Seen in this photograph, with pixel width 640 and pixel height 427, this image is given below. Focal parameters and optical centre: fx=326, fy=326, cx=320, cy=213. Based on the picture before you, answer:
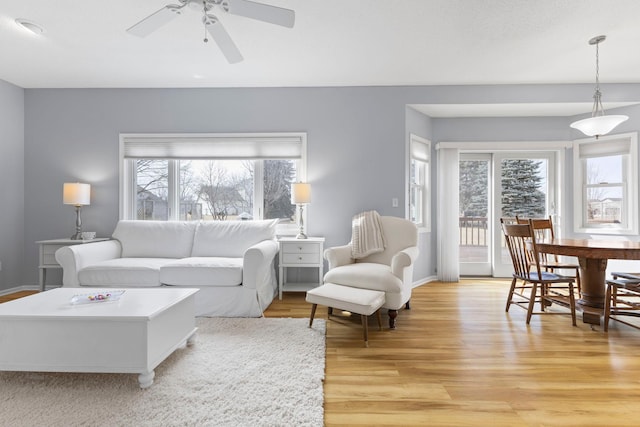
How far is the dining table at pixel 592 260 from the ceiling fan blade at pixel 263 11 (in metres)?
2.85

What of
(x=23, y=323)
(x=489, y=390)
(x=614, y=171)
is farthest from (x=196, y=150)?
(x=614, y=171)

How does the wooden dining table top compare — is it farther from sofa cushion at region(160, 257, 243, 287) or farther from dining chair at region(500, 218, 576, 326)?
sofa cushion at region(160, 257, 243, 287)

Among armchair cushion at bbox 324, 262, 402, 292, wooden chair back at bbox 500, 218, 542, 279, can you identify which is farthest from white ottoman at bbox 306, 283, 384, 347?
wooden chair back at bbox 500, 218, 542, 279

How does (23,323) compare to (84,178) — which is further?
(84,178)

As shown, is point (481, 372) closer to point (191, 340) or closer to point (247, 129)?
point (191, 340)

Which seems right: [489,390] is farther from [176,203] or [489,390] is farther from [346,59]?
[176,203]

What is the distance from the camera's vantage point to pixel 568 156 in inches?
183

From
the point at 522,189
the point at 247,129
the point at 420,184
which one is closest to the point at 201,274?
the point at 247,129

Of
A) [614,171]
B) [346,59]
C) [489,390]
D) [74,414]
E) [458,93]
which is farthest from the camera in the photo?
[614,171]

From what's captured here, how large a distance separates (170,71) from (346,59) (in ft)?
6.54

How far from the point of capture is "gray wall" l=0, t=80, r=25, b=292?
12.9 feet

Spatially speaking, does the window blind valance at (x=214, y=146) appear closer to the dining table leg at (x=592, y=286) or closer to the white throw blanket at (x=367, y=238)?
the white throw blanket at (x=367, y=238)

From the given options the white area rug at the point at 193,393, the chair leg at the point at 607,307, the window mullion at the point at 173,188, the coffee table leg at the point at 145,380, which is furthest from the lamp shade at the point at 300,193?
the chair leg at the point at 607,307

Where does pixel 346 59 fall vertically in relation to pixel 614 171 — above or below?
above
